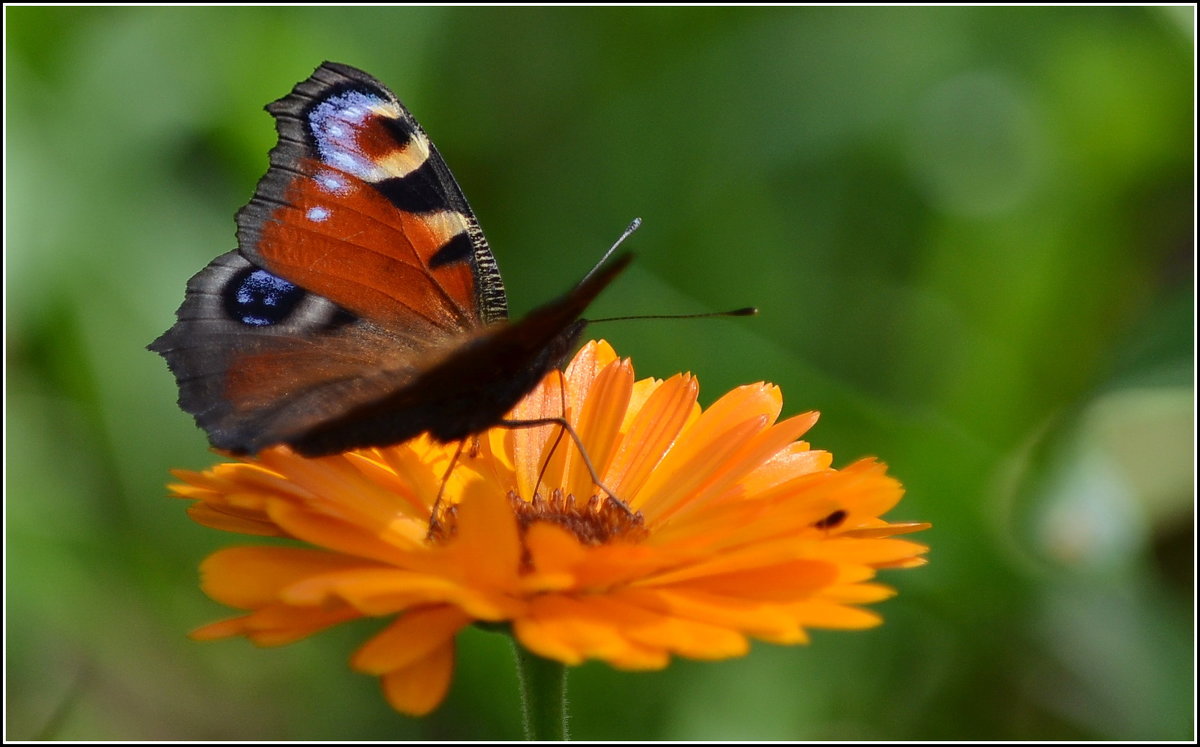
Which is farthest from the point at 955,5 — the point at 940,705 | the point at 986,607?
the point at 940,705

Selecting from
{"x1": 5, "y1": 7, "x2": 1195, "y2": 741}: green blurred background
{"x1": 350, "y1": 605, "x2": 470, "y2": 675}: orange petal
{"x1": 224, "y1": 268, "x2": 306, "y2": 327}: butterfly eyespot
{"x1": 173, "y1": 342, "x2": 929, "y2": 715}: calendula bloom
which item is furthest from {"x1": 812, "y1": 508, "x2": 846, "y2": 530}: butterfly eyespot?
{"x1": 5, "y1": 7, "x2": 1195, "y2": 741}: green blurred background

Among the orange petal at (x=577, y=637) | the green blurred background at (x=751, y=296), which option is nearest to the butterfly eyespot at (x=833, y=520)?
the orange petal at (x=577, y=637)

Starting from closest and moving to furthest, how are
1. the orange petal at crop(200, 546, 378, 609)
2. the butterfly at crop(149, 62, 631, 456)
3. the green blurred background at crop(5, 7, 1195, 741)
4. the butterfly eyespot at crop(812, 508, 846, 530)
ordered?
the orange petal at crop(200, 546, 378, 609), the butterfly eyespot at crop(812, 508, 846, 530), the butterfly at crop(149, 62, 631, 456), the green blurred background at crop(5, 7, 1195, 741)

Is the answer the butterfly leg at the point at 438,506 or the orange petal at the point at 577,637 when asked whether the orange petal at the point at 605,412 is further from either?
the orange petal at the point at 577,637

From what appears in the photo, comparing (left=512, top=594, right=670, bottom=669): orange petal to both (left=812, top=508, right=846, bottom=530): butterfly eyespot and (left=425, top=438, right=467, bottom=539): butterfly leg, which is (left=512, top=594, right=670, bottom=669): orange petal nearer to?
(left=812, top=508, right=846, bottom=530): butterfly eyespot

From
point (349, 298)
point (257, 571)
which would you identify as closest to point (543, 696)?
point (257, 571)

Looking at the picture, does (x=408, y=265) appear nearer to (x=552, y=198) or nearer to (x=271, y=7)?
(x=552, y=198)

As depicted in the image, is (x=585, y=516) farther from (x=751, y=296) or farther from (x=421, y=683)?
(x=751, y=296)

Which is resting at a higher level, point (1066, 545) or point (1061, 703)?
point (1066, 545)
